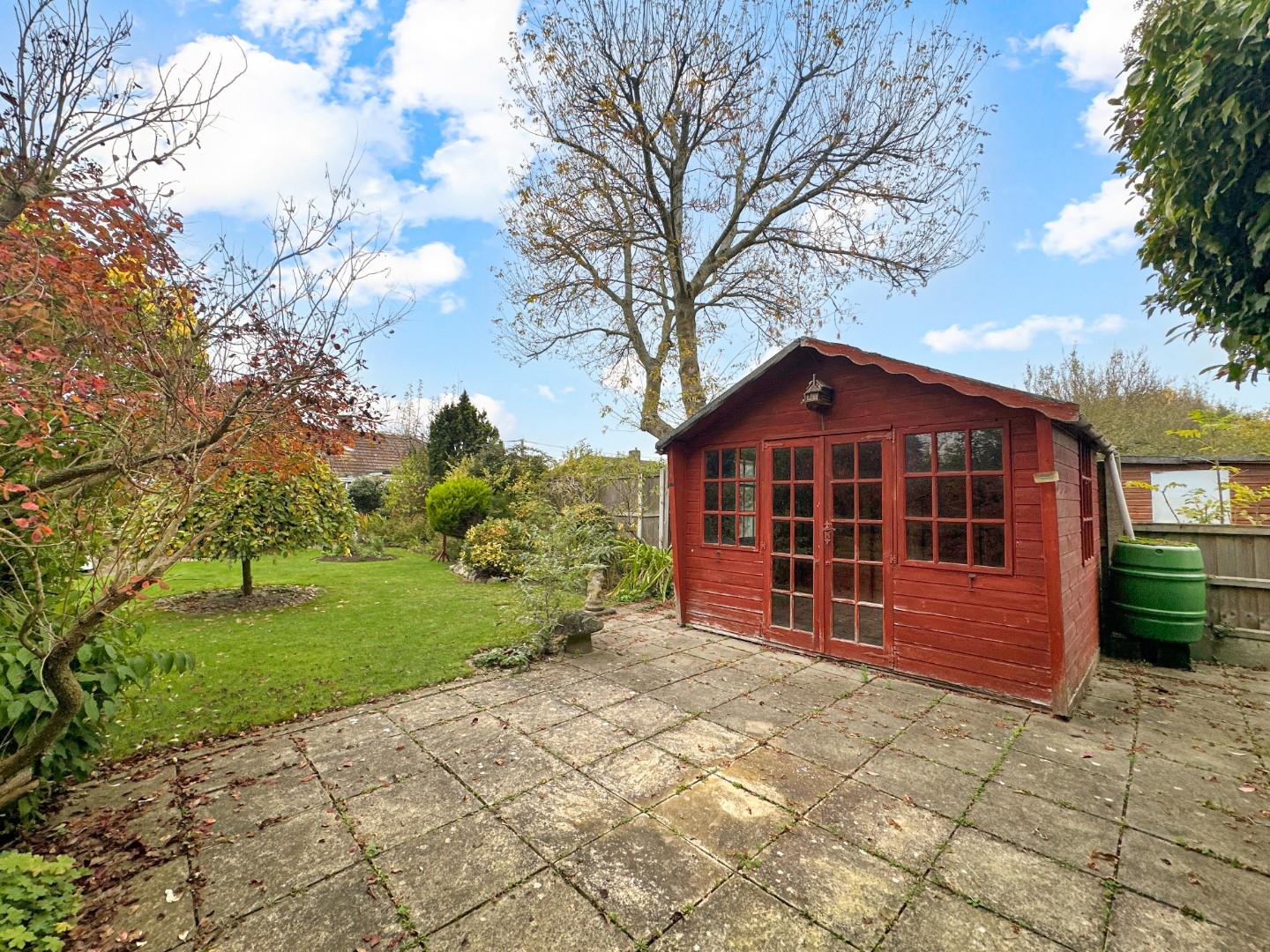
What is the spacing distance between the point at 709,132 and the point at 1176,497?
1108 cm

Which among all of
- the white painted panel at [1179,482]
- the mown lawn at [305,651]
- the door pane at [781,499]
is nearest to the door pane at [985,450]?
the door pane at [781,499]

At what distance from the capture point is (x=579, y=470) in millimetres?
9789

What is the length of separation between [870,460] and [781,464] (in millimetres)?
850

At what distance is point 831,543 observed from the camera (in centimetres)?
456

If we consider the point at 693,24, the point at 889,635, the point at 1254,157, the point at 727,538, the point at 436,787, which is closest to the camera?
the point at 1254,157

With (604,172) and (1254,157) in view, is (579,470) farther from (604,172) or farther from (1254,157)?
(1254,157)

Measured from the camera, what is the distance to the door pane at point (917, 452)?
13.2ft

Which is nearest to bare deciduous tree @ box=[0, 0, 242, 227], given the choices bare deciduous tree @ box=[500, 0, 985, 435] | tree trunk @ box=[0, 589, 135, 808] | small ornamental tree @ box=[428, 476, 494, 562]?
tree trunk @ box=[0, 589, 135, 808]

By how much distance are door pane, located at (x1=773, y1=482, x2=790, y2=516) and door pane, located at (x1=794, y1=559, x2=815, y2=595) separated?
1.58 feet

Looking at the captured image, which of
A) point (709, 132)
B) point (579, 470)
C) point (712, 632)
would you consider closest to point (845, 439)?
point (712, 632)

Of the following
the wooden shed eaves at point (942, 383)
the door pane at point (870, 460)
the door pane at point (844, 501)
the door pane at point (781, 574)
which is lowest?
the door pane at point (781, 574)

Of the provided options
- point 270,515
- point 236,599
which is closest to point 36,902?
point 270,515

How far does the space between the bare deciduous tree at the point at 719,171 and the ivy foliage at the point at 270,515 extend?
4.67 m

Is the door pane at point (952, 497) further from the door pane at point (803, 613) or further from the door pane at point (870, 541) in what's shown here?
the door pane at point (803, 613)
